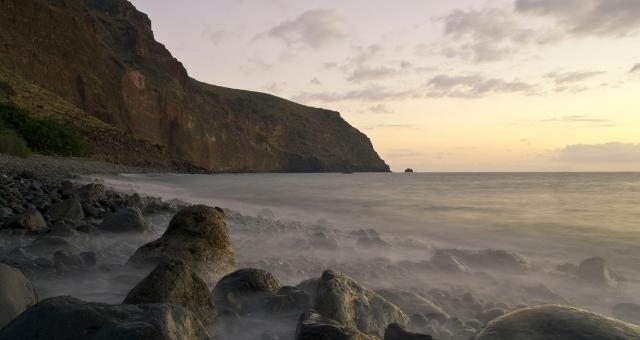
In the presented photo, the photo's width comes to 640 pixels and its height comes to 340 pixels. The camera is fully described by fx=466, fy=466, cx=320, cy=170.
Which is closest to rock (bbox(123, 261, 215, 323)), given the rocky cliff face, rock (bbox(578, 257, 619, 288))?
rock (bbox(578, 257, 619, 288))

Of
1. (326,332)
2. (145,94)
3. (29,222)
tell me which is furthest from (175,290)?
(145,94)

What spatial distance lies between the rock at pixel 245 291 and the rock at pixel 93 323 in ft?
3.81

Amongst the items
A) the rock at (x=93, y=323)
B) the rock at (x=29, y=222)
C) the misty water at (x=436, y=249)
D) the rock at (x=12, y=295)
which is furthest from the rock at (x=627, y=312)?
the rock at (x=29, y=222)

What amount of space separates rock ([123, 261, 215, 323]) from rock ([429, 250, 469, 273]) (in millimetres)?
3338

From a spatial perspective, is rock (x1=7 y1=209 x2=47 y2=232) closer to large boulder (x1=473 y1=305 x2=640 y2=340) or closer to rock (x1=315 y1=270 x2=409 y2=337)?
rock (x1=315 y1=270 x2=409 y2=337)

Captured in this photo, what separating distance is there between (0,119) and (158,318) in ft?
107

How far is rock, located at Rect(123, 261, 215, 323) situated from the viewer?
118 inches

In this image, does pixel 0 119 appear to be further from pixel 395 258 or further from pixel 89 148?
pixel 395 258

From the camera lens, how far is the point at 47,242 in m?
5.00

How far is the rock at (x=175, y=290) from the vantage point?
2994 millimetres

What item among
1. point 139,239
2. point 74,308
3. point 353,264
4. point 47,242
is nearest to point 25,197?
point 139,239

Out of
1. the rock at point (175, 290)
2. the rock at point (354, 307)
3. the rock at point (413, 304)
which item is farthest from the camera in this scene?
the rock at point (413, 304)

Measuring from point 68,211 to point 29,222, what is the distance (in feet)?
3.63

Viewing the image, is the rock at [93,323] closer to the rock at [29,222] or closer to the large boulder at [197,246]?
the large boulder at [197,246]
